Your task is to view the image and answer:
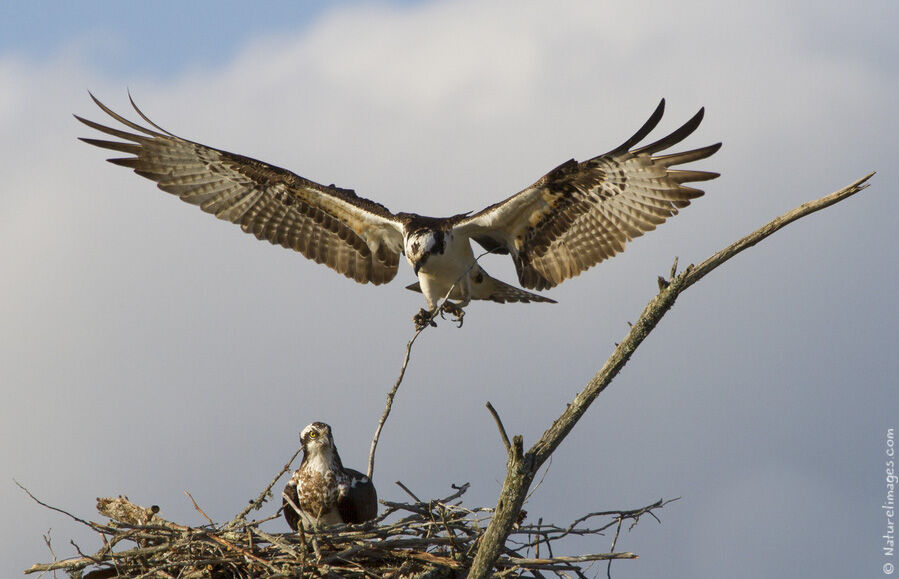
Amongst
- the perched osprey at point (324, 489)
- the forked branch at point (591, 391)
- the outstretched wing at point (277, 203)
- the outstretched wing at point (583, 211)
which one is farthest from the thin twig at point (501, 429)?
the outstretched wing at point (277, 203)

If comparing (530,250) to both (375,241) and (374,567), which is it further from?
(374,567)

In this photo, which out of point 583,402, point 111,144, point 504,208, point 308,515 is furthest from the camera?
point 111,144

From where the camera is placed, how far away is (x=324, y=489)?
22.3ft

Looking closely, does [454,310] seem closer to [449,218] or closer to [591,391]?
[449,218]

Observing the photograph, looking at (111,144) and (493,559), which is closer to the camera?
(493,559)

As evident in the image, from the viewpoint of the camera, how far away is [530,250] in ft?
29.8

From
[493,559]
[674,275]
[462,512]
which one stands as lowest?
[493,559]

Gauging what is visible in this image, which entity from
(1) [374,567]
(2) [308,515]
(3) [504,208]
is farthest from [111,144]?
(1) [374,567]

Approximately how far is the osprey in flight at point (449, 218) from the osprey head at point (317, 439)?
1.25 metres

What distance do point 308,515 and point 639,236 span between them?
143 inches

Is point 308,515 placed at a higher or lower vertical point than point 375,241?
lower

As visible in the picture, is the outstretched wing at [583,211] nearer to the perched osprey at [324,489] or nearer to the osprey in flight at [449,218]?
the osprey in flight at [449,218]

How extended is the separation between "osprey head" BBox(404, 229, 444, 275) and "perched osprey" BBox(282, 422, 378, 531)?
2.24 meters

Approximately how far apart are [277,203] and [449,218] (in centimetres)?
178
